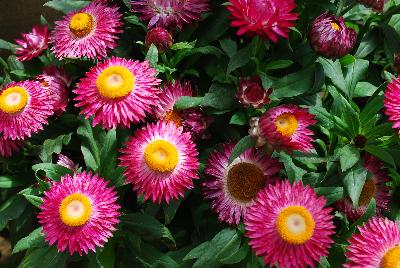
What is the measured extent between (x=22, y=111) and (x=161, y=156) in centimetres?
46

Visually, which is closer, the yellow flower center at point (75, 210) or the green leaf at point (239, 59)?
the yellow flower center at point (75, 210)

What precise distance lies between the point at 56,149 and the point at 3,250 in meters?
0.95

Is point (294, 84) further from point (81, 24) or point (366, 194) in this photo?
point (81, 24)

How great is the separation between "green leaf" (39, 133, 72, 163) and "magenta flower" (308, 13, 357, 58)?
30.2 inches

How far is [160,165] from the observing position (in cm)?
126

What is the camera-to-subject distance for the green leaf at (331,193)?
4.19 ft

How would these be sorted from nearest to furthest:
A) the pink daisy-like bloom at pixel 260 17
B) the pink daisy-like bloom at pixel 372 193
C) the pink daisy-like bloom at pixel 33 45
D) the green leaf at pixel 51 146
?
1. the pink daisy-like bloom at pixel 260 17
2. the pink daisy-like bloom at pixel 372 193
3. the green leaf at pixel 51 146
4. the pink daisy-like bloom at pixel 33 45

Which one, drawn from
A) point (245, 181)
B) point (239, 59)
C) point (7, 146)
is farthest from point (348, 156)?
point (7, 146)

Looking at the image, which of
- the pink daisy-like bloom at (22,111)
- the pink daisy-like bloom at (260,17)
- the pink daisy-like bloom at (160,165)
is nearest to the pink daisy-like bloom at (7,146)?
the pink daisy-like bloom at (22,111)

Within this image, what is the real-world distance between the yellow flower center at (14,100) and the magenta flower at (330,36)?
82 cm

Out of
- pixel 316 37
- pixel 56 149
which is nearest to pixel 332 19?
pixel 316 37

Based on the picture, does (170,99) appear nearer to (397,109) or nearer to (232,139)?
(232,139)

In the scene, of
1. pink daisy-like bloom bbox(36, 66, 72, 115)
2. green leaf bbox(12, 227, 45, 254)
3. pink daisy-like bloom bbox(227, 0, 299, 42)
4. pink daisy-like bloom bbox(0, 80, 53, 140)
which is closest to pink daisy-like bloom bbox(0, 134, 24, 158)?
pink daisy-like bloom bbox(0, 80, 53, 140)

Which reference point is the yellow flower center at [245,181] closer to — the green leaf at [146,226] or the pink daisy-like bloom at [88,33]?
the green leaf at [146,226]
